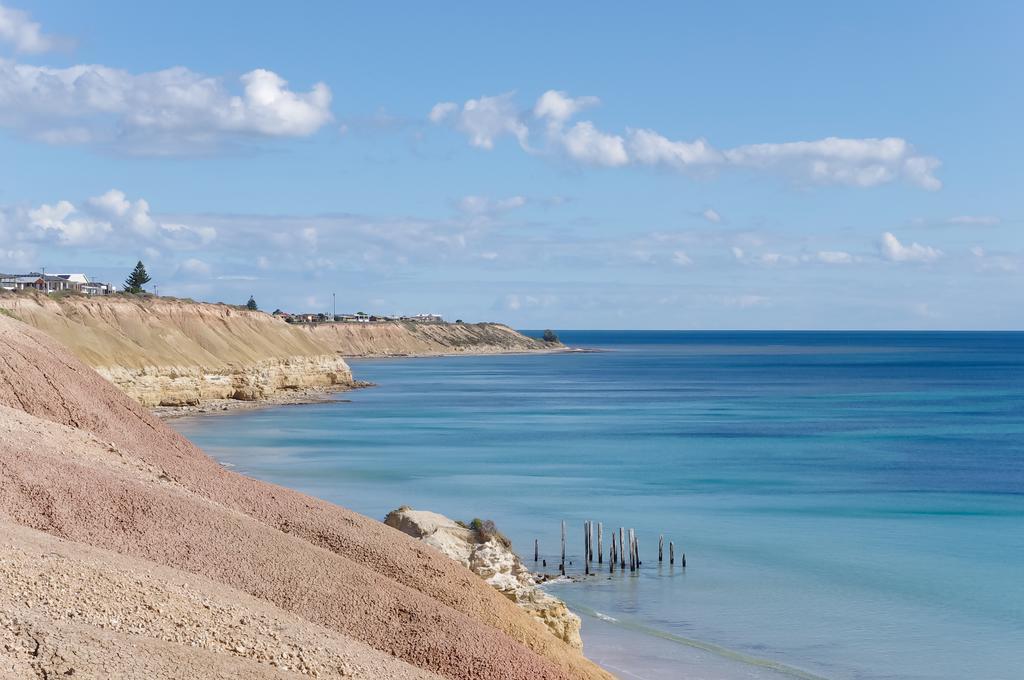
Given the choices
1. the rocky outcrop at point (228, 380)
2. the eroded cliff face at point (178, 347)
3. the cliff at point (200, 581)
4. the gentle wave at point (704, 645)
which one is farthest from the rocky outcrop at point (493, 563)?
the eroded cliff face at point (178, 347)

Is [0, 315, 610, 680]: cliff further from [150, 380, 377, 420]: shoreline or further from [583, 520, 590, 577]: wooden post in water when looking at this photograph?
[150, 380, 377, 420]: shoreline

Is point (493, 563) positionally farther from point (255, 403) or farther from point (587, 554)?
point (255, 403)

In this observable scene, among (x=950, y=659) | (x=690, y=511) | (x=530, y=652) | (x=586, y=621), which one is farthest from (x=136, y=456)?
(x=690, y=511)

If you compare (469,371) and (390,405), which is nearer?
(390,405)

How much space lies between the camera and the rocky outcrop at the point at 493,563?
2028 centimetres

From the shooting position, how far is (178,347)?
288 ft

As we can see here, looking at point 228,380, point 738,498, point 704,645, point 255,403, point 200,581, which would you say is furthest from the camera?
point 255,403

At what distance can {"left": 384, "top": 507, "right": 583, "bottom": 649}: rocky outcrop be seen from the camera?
798 inches

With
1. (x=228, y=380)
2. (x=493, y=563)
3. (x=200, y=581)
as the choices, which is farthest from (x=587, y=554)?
(x=228, y=380)

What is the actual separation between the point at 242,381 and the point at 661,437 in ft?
A: 131

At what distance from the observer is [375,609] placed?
1470cm

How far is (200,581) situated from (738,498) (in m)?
35.7

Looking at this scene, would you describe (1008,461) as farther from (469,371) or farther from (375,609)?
(469,371)

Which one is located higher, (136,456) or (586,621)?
(136,456)
